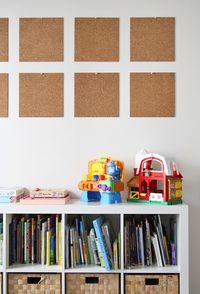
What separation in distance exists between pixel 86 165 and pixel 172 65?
86 cm

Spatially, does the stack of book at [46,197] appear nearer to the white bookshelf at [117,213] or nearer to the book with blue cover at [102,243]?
the white bookshelf at [117,213]

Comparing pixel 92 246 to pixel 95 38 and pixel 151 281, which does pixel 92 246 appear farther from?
pixel 95 38

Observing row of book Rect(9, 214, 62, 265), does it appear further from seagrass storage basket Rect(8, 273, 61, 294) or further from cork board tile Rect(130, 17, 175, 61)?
cork board tile Rect(130, 17, 175, 61)

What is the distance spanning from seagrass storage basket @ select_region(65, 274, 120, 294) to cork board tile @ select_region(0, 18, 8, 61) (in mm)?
1458

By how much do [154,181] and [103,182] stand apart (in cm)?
32

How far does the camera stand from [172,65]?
265 cm

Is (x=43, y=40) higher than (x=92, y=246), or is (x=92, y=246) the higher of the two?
(x=43, y=40)

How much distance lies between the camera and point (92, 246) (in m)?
2.40

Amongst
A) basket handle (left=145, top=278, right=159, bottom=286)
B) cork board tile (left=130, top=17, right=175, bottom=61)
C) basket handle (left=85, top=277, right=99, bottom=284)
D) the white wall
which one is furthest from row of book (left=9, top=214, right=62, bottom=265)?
cork board tile (left=130, top=17, right=175, bottom=61)

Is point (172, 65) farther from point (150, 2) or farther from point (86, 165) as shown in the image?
point (86, 165)

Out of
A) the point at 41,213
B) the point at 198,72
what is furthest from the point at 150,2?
the point at 41,213

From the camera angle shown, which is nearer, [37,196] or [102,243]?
[102,243]

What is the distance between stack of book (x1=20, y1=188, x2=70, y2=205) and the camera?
2.39m

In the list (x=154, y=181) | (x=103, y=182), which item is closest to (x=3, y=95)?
(x=103, y=182)
